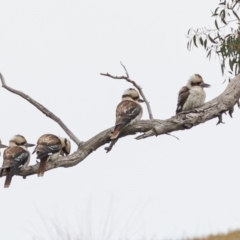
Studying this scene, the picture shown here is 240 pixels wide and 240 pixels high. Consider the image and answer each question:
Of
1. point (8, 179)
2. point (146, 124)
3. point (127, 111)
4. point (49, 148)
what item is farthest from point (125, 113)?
point (8, 179)

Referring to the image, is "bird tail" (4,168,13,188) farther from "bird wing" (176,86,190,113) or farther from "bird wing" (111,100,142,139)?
"bird wing" (176,86,190,113)

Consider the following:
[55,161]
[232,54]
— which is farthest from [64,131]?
[232,54]

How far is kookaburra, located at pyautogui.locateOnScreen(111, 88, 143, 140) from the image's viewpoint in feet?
22.9

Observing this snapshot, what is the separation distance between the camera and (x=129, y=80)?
23.3 feet

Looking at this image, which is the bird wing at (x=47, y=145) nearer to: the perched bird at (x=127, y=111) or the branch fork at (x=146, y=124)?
the branch fork at (x=146, y=124)

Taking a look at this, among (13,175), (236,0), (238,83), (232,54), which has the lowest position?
(13,175)

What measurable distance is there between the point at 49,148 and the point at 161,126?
1.11m

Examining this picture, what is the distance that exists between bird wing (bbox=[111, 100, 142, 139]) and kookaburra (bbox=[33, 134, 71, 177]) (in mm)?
508

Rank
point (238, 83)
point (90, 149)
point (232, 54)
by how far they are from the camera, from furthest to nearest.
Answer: point (232, 54), point (238, 83), point (90, 149)

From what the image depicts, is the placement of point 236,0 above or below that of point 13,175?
above

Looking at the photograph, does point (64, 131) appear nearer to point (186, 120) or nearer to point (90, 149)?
point (90, 149)

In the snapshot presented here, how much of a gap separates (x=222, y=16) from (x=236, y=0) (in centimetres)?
20

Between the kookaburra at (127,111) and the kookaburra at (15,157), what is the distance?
720 mm

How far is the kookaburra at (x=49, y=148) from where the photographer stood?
23.4 ft
